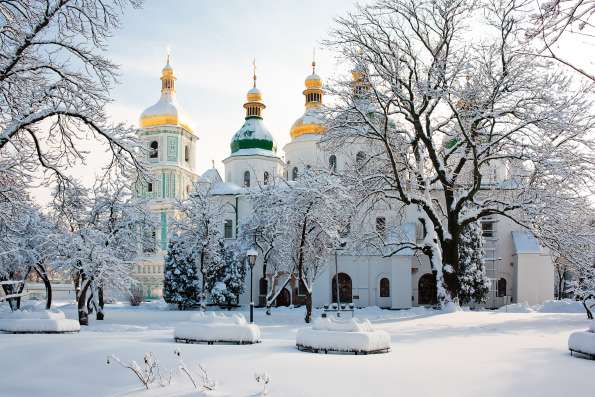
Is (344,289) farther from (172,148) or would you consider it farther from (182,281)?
(172,148)

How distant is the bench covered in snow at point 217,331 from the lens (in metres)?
13.3

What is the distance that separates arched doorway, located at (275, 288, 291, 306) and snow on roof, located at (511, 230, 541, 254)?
1470cm

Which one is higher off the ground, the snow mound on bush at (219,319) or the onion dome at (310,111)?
the onion dome at (310,111)

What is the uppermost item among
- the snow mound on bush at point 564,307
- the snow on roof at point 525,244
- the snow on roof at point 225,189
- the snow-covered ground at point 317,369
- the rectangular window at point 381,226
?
the snow on roof at point 225,189

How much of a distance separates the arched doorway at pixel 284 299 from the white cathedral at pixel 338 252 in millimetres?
66

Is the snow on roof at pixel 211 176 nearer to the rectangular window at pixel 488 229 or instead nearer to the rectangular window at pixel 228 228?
the rectangular window at pixel 228 228

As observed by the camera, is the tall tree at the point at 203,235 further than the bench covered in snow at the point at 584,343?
Yes

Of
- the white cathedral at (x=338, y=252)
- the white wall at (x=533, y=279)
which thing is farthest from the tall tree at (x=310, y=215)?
the white wall at (x=533, y=279)

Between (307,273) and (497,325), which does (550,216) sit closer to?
(497,325)

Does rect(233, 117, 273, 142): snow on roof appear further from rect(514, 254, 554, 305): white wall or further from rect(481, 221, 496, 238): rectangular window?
rect(514, 254, 554, 305): white wall

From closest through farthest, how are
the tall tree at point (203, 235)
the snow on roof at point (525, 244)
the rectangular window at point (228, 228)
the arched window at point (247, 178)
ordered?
the tall tree at point (203, 235) < the snow on roof at point (525, 244) < the rectangular window at point (228, 228) < the arched window at point (247, 178)

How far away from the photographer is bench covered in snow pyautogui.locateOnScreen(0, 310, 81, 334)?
637 inches

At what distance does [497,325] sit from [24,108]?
1341cm

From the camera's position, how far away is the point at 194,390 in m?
9.41
